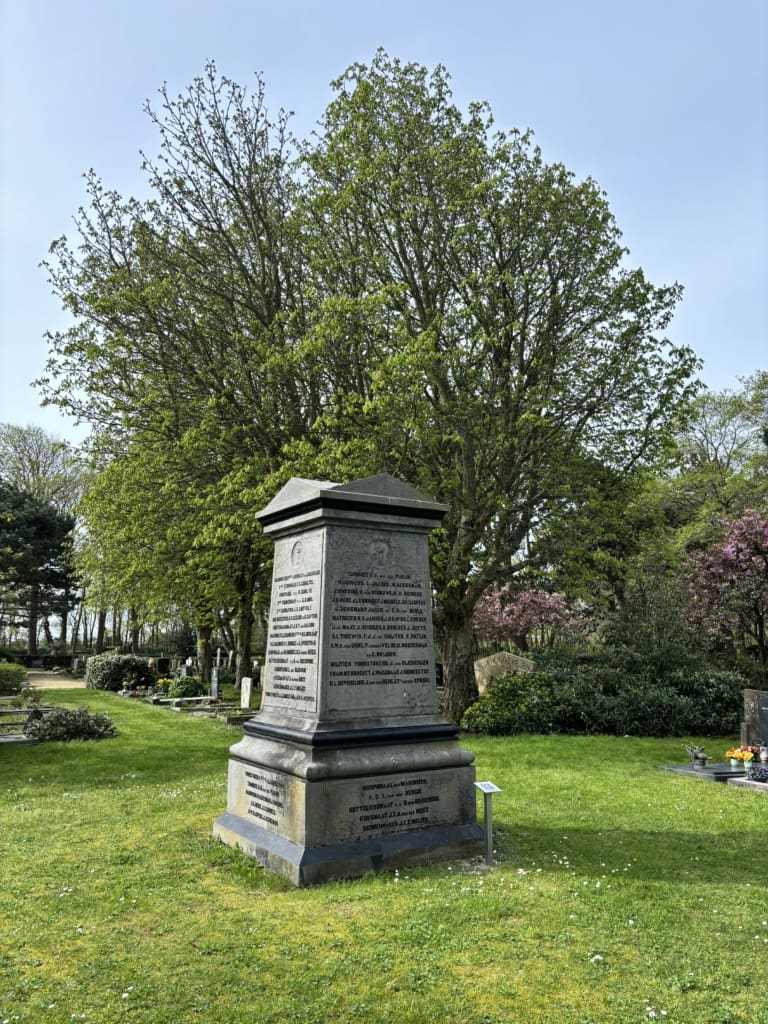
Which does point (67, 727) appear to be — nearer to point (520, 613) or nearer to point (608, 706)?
point (608, 706)

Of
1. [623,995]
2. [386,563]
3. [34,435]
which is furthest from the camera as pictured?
[34,435]

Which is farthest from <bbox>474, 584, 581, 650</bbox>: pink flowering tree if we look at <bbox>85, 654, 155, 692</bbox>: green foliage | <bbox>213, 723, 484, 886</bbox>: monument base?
<bbox>213, 723, 484, 886</bbox>: monument base

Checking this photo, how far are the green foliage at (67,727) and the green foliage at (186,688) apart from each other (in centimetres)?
1055

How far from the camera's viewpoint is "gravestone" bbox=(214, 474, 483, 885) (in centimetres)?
596

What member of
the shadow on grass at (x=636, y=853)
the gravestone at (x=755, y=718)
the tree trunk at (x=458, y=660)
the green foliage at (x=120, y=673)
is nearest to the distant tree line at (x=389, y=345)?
the tree trunk at (x=458, y=660)

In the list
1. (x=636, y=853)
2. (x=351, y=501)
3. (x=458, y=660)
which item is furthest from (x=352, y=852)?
(x=458, y=660)

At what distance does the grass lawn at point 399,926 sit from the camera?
148 inches

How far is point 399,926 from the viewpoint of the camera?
4.68 metres

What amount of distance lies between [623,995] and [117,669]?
30.8 metres

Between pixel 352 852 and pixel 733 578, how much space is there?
20056 millimetres

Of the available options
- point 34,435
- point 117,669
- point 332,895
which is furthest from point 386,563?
point 34,435

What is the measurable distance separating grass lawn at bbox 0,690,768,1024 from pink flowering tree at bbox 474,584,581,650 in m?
19.3

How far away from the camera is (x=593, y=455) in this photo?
53.5 ft

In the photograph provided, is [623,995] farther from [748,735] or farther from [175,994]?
[748,735]
